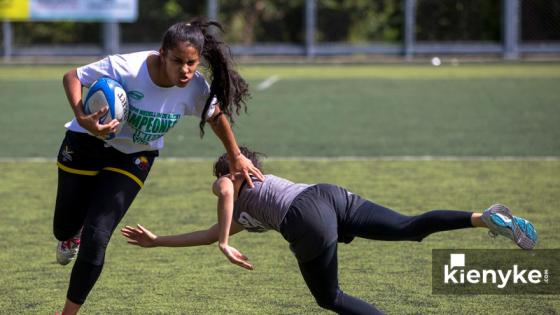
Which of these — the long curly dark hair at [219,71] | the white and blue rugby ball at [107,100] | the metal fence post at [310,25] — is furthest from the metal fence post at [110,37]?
the white and blue rugby ball at [107,100]

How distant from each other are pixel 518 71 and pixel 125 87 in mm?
20112

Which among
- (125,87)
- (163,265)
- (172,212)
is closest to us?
(125,87)

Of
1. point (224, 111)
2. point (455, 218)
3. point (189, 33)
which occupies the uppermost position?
point (189, 33)

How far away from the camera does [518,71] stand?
24.7 meters

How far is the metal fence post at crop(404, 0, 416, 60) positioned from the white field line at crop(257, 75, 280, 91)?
6226 millimetres

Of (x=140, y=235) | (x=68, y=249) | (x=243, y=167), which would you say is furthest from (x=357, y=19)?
(x=140, y=235)

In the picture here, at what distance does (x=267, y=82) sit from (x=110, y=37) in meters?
8.16

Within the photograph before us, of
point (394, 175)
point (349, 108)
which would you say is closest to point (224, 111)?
point (394, 175)

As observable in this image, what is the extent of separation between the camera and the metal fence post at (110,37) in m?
29.3

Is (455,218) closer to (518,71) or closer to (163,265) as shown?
(163,265)

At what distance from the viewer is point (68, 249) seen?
6.43 metres

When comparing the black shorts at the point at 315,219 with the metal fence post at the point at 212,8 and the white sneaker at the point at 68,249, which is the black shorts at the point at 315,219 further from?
the metal fence post at the point at 212,8

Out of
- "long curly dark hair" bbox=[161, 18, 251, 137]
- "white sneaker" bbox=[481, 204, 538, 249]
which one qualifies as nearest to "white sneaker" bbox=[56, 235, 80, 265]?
"long curly dark hair" bbox=[161, 18, 251, 137]

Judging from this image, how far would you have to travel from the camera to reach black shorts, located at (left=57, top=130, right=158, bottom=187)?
19.1ft
